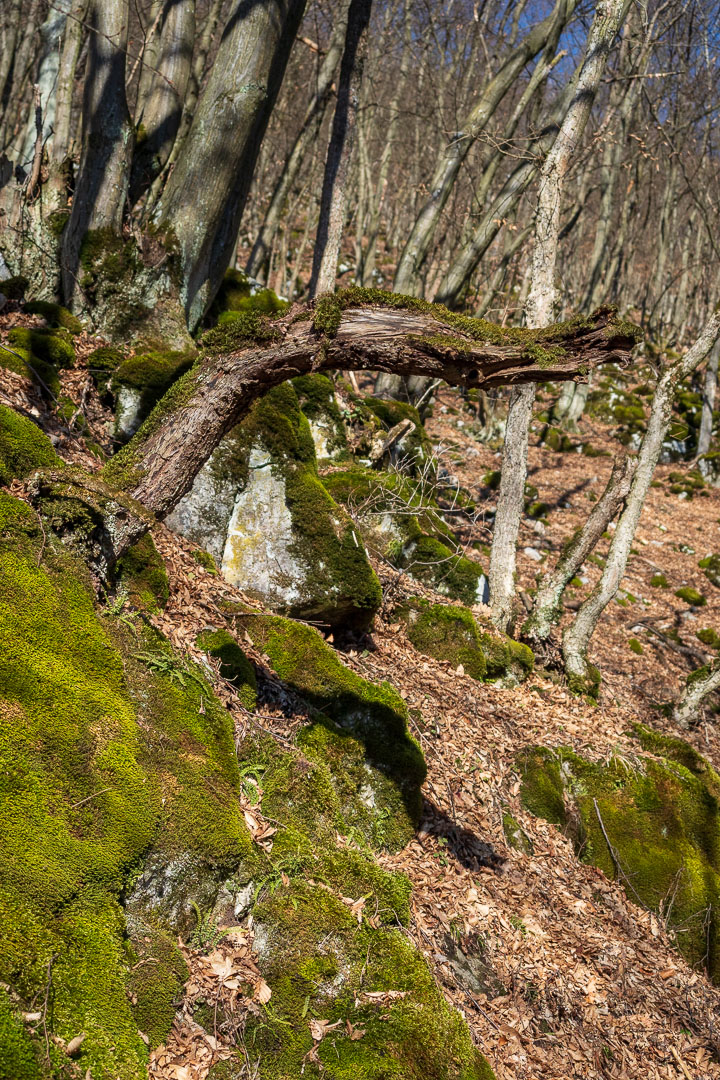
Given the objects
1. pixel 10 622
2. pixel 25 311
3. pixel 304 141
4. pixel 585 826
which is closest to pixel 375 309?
pixel 10 622

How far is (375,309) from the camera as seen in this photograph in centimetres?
404

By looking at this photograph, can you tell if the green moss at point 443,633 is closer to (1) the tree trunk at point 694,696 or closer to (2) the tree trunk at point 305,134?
(1) the tree trunk at point 694,696

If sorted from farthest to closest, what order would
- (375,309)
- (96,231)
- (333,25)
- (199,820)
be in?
(333,25)
(96,231)
(375,309)
(199,820)

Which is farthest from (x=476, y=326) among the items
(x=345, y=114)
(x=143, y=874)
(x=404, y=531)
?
(x=345, y=114)

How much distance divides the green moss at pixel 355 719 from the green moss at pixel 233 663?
0.41m

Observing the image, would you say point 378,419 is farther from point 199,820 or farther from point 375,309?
point 199,820

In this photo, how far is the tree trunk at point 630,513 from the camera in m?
8.41

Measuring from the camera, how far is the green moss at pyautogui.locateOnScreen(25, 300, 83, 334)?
23.1 feet

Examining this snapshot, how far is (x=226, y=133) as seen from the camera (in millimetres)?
7270

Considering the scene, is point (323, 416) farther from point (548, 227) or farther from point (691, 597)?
point (691, 597)

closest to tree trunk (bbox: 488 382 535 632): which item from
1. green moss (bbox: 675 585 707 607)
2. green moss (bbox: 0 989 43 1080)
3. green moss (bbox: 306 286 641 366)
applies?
green moss (bbox: 306 286 641 366)

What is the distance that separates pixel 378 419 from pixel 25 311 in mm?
4588

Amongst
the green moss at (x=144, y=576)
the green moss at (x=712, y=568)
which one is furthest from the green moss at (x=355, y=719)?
the green moss at (x=712, y=568)

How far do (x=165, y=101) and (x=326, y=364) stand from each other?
6045 millimetres
